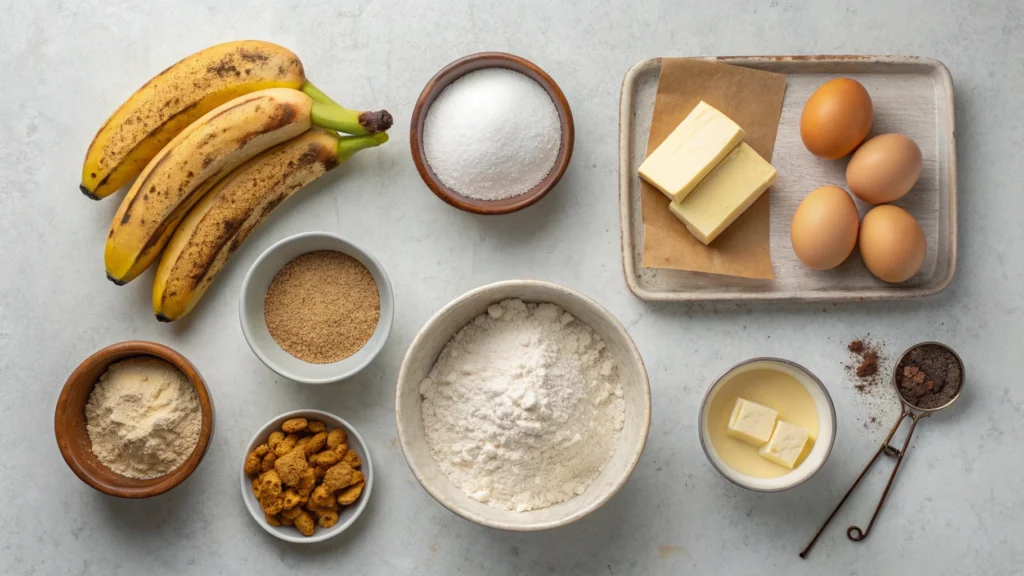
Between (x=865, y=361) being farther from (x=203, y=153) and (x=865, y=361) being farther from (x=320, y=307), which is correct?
(x=203, y=153)

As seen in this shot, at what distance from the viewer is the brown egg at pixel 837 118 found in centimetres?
155

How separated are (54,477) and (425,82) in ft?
4.16

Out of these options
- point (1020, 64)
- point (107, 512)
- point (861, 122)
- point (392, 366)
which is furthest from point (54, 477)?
point (1020, 64)

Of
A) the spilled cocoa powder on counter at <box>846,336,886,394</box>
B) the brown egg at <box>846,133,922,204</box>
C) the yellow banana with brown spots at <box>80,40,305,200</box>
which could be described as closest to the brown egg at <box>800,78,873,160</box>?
the brown egg at <box>846,133,922,204</box>

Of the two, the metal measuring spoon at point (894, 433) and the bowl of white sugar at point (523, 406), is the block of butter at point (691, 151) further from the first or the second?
the metal measuring spoon at point (894, 433)

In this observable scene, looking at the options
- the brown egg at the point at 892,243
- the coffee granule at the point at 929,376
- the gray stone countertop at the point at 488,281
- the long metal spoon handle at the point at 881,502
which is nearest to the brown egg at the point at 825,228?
the brown egg at the point at 892,243

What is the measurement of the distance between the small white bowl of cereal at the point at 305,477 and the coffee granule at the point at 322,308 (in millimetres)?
151

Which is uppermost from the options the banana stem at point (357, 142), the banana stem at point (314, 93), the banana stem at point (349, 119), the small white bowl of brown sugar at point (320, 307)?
the banana stem at point (314, 93)

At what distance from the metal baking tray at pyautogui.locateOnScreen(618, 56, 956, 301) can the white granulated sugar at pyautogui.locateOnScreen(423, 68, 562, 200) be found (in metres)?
0.20

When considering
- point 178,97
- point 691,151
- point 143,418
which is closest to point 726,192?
point 691,151

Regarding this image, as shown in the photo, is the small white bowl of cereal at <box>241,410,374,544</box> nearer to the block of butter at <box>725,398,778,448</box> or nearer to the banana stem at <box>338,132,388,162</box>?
the banana stem at <box>338,132,388,162</box>

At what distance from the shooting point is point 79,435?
156 cm

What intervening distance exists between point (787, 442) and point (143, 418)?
138cm

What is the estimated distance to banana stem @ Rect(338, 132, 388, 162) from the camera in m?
1.60
